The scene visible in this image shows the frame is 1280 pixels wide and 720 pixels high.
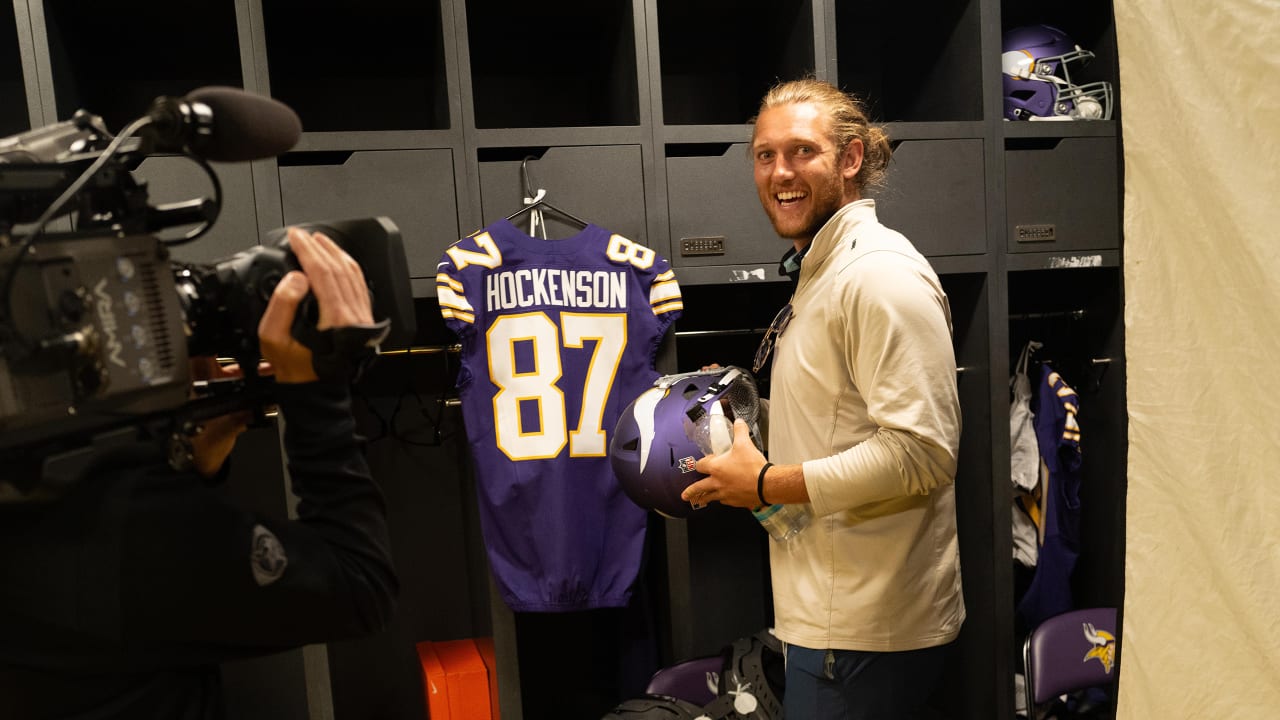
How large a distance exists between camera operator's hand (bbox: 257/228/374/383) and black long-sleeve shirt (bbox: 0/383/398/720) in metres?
0.03

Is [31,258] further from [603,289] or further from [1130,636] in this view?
[603,289]

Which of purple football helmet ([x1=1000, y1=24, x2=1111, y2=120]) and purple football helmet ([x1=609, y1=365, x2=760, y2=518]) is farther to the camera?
purple football helmet ([x1=1000, y1=24, x2=1111, y2=120])

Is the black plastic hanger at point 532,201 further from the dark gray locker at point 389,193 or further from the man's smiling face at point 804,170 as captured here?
the man's smiling face at point 804,170

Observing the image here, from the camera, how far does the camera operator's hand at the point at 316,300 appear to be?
840 millimetres

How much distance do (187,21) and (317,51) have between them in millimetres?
342

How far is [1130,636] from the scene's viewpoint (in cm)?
89

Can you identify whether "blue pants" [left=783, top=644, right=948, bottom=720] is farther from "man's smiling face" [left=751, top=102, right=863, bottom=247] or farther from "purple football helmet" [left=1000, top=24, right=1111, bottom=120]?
"purple football helmet" [left=1000, top=24, right=1111, bottom=120]

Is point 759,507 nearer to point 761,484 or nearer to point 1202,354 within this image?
point 761,484

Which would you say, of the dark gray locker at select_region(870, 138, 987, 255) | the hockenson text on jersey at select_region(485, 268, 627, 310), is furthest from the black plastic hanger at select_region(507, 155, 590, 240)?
the dark gray locker at select_region(870, 138, 987, 255)

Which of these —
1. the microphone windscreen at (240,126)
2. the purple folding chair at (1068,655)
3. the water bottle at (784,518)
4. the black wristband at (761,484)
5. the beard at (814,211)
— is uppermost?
the microphone windscreen at (240,126)

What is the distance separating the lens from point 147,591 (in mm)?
773

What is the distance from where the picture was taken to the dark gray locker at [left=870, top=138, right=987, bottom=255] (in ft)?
7.91

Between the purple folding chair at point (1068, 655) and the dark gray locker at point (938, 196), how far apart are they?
39.6 inches

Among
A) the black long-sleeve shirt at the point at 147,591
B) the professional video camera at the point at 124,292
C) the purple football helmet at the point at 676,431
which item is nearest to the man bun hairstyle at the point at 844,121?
the purple football helmet at the point at 676,431
